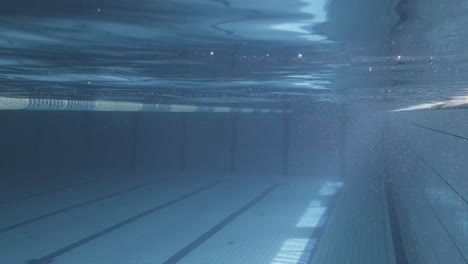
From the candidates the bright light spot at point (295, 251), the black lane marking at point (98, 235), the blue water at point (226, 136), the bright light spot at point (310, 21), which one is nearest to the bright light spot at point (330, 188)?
the blue water at point (226, 136)

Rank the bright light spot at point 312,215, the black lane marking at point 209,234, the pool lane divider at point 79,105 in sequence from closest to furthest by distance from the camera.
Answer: the black lane marking at point 209,234 < the bright light spot at point 312,215 < the pool lane divider at point 79,105

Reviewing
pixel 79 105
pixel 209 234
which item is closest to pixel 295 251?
pixel 209 234

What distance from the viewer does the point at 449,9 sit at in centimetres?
222

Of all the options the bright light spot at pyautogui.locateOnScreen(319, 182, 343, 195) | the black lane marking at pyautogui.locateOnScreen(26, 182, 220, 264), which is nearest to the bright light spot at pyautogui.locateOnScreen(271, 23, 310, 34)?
the black lane marking at pyautogui.locateOnScreen(26, 182, 220, 264)

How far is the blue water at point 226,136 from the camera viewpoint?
2.91 meters

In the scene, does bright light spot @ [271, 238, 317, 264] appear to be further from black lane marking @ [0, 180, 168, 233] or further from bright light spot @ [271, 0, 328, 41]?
black lane marking @ [0, 180, 168, 233]

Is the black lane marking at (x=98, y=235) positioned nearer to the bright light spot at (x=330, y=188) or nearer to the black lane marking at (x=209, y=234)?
the black lane marking at (x=209, y=234)

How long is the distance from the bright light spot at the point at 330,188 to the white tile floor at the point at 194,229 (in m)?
0.18

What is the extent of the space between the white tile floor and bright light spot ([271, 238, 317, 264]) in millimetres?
13

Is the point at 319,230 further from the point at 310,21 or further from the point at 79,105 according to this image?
the point at 79,105

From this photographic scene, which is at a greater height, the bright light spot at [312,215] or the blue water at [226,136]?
the blue water at [226,136]

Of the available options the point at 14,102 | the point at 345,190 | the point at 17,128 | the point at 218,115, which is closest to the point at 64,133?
the point at 17,128

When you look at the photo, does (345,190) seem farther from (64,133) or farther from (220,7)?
(220,7)

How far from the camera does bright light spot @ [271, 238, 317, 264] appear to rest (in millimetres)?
6430
